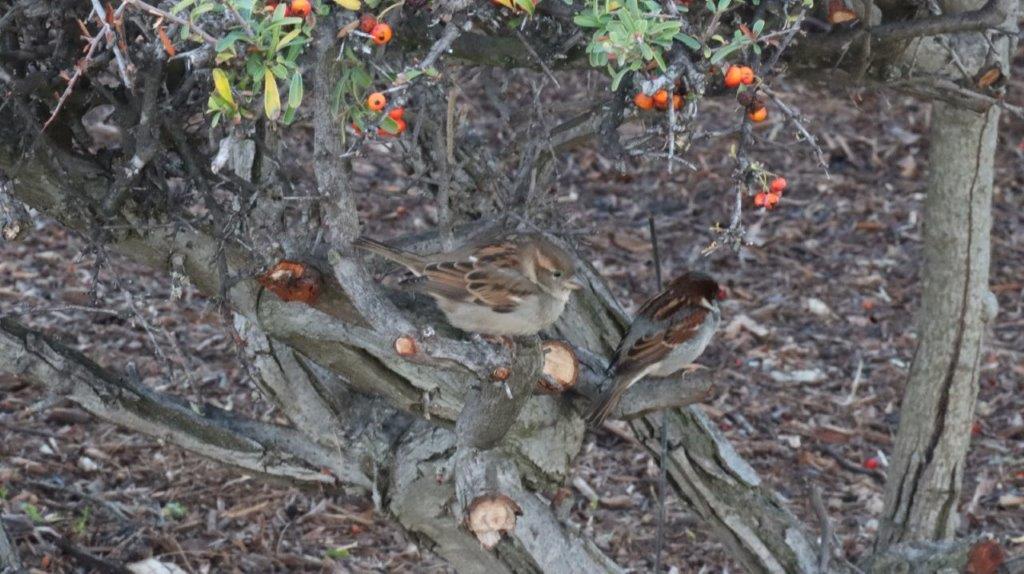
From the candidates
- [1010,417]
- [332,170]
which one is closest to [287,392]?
[332,170]

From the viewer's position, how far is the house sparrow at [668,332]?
373cm

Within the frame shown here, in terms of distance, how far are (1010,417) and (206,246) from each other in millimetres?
3993

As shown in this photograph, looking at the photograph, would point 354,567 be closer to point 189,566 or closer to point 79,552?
point 189,566

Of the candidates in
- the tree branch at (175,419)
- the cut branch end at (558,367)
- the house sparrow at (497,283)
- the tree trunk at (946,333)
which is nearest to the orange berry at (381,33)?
the house sparrow at (497,283)

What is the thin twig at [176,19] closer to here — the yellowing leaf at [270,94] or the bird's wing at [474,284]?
the yellowing leaf at [270,94]

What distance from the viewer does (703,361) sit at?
6305mm

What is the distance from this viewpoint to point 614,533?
17.5 feet

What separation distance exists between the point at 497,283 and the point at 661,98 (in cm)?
111

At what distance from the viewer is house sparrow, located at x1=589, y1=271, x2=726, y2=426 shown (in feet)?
12.2

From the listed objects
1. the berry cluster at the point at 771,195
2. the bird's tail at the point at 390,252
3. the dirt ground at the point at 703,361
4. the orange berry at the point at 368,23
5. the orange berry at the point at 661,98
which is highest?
the orange berry at the point at 368,23

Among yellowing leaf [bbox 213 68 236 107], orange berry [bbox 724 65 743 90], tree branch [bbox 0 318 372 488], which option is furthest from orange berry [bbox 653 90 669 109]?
tree branch [bbox 0 318 372 488]

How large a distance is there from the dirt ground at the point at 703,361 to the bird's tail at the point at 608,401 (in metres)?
0.64

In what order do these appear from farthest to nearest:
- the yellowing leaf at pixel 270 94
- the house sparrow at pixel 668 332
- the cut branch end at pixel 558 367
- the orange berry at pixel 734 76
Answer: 1. the house sparrow at pixel 668 332
2. the cut branch end at pixel 558 367
3. the orange berry at pixel 734 76
4. the yellowing leaf at pixel 270 94

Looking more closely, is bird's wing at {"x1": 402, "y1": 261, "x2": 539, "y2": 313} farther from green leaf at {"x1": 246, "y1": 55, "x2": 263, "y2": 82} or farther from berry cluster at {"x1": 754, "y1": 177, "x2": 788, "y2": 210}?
green leaf at {"x1": 246, "y1": 55, "x2": 263, "y2": 82}
